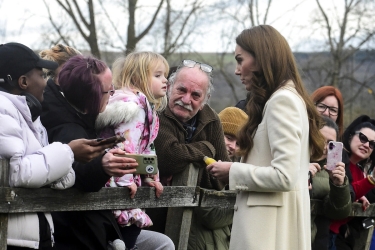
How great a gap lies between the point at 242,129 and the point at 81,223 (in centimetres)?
107

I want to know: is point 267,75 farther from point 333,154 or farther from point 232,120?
point 232,120

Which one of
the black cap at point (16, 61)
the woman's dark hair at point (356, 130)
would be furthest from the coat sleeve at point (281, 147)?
the woman's dark hair at point (356, 130)

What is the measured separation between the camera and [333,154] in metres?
5.28

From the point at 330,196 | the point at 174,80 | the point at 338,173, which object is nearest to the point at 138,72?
the point at 174,80

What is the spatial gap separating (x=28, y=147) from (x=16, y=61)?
1.58ft

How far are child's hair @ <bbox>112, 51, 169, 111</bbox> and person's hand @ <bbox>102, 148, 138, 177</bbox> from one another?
3.24ft

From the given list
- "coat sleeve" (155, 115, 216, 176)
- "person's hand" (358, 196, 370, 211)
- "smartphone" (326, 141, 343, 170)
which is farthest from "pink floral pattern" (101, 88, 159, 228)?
"person's hand" (358, 196, 370, 211)

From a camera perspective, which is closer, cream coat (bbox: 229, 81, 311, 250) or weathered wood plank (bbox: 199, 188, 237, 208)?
cream coat (bbox: 229, 81, 311, 250)

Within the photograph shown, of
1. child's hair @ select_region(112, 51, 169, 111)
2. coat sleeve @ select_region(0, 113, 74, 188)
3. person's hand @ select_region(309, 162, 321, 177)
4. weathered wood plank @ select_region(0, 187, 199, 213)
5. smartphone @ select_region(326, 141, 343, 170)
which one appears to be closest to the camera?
coat sleeve @ select_region(0, 113, 74, 188)

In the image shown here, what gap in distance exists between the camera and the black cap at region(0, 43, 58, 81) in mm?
3447

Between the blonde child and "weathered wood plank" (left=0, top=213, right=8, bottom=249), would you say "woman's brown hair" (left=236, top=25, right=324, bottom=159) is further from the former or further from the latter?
"weathered wood plank" (left=0, top=213, right=8, bottom=249)

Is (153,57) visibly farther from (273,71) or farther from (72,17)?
(72,17)

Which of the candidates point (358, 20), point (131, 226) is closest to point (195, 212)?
point (131, 226)

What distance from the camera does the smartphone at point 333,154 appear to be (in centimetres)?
522
